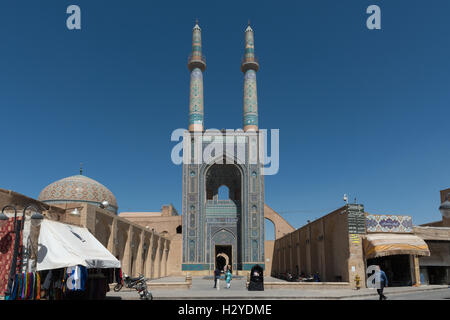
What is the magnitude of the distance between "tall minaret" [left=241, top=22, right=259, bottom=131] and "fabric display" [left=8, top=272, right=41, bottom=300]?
26.7 meters

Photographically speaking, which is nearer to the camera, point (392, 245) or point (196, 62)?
point (392, 245)

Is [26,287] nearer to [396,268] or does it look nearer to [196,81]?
[396,268]

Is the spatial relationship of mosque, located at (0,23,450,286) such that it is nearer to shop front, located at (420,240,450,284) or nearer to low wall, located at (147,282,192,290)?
shop front, located at (420,240,450,284)

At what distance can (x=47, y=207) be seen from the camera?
53.8ft

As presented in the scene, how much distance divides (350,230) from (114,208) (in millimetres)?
21601

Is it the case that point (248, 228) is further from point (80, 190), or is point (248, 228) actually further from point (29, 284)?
point (29, 284)

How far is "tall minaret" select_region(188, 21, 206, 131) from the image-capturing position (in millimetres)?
34531

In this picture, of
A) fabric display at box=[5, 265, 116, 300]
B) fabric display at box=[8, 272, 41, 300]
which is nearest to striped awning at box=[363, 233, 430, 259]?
fabric display at box=[5, 265, 116, 300]

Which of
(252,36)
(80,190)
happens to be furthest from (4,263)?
(252,36)

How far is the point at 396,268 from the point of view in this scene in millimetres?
19141

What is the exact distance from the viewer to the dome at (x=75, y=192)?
102 feet

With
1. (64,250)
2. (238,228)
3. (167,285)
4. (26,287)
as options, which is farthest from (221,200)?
(26,287)

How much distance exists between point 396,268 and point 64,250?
1577cm

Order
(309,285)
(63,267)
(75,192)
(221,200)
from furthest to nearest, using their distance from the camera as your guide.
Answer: (221,200)
(75,192)
(309,285)
(63,267)
